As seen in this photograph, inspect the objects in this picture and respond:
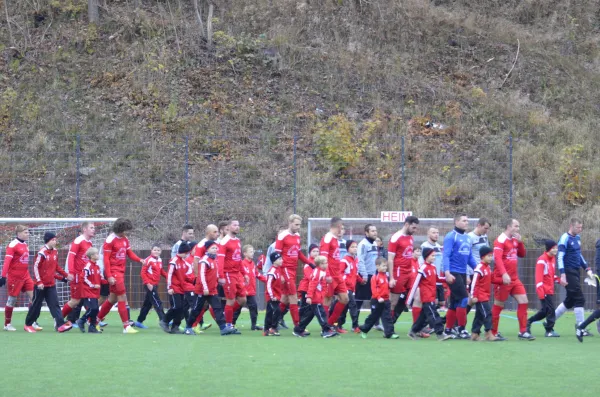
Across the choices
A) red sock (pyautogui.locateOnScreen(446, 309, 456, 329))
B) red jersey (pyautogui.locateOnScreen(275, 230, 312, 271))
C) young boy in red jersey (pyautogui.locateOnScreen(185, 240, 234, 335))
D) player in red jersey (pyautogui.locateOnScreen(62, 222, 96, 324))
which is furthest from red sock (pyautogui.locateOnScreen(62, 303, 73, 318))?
red sock (pyautogui.locateOnScreen(446, 309, 456, 329))

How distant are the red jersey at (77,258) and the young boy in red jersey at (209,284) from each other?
2187 millimetres

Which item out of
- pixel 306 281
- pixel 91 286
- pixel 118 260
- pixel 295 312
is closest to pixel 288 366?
pixel 295 312

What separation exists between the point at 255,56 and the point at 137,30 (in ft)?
15.9

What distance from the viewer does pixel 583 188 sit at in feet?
85.0

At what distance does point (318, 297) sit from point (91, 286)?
4095 mm

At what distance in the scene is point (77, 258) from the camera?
14.8 m

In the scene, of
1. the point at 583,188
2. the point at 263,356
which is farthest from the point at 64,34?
the point at 263,356

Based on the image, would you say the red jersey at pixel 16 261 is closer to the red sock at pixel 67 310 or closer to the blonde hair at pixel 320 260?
the red sock at pixel 67 310

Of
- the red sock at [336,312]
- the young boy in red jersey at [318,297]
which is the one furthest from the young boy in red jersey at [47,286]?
the red sock at [336,312]

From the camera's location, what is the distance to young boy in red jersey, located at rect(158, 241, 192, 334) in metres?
14.4

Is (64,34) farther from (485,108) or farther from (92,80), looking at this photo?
(485,108)

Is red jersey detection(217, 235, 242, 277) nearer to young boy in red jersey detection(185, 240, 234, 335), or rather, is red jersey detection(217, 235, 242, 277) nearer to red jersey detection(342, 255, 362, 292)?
young boy in red jersey detection(185, 240, 234, 335)

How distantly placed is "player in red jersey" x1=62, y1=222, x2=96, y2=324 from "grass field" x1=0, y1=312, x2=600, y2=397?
130 cm

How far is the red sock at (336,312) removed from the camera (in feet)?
46.3
